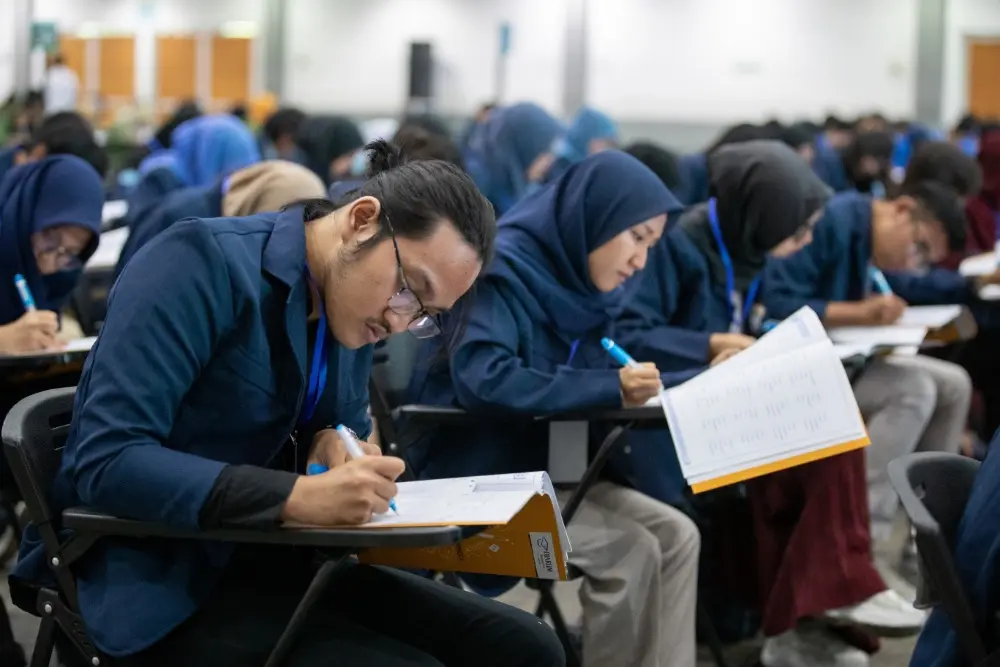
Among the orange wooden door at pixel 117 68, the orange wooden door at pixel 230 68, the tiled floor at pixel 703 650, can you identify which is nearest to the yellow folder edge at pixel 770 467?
the tiled floor at pixel 703 650

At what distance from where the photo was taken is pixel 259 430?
1.67 metres

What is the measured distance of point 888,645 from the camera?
9.89ft

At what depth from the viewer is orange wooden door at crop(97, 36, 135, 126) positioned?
51.5 ft

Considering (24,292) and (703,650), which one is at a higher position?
(24,292)

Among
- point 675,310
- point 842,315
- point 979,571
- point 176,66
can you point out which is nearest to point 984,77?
point 176,66

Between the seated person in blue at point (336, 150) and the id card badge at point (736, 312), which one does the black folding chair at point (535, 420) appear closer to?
the id card badge at point (736, 312)

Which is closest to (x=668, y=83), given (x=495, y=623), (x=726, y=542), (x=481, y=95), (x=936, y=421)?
(x=481, y=95)

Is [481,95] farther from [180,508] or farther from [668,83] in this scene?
[180,508]

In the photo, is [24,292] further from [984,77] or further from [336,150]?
[984,77]

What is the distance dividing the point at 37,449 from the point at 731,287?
1972mm

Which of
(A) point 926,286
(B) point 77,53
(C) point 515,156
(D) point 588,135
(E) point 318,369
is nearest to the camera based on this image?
(E) point 318,369

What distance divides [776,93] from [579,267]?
11.8 metres

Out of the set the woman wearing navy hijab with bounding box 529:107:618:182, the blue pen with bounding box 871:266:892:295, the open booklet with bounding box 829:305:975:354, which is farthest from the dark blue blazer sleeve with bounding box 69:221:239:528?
the woman wearing navy hijab with bounding box 529:107:618:182

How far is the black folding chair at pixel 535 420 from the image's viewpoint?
2408 mm
